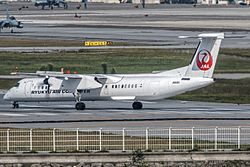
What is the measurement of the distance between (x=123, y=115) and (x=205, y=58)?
22.5ft

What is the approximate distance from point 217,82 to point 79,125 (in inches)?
1236

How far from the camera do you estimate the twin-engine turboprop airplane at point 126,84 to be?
75100 millimetres

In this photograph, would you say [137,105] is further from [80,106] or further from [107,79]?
[80,106]

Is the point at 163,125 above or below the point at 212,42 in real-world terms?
below

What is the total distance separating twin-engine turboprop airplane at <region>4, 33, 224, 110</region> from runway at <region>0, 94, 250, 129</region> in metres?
0.86

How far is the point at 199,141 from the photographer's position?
52.2 meters

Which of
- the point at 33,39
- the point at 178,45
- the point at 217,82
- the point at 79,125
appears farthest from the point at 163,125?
the point at 33,39

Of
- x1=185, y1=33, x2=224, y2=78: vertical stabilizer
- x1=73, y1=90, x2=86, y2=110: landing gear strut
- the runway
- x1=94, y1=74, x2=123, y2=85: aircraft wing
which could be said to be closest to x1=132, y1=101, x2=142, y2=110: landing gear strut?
the runway

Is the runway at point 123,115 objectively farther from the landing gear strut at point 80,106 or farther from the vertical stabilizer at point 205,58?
the vertical stabilizer at point 205,58

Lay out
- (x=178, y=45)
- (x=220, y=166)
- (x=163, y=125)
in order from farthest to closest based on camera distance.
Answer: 1. (x=178, y=45)
2. (x=163, y=125)
3. (x=220, y=166)

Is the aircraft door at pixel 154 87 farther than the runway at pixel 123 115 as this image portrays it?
Yes

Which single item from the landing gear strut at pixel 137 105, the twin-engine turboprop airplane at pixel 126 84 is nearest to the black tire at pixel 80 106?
the twin-engine turboprop airplane at pixel 126 84

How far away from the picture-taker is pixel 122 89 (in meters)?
77.2

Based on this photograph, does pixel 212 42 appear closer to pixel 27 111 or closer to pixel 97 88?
pixel 97 88
